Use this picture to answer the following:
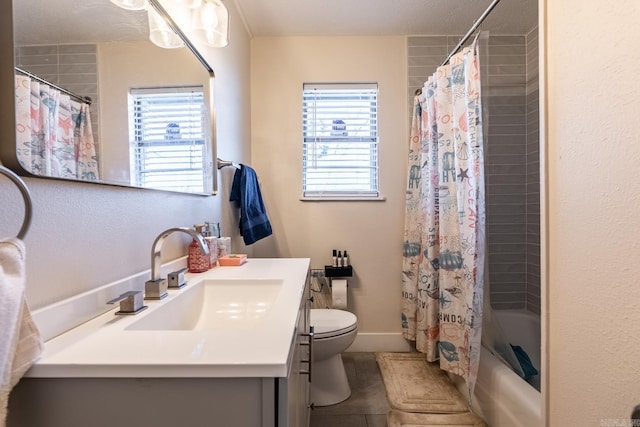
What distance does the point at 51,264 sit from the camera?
63cm

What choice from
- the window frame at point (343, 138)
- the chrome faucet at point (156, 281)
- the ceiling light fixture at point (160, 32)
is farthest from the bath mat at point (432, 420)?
the ceiling light fixture at point (160, 32)

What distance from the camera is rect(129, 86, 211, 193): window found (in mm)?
926

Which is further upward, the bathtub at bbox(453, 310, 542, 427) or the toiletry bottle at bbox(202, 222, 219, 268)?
the toiletry bottle at bbox(202, 222, 219, 268)

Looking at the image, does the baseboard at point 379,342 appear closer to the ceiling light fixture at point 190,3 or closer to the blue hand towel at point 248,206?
the blue hand towel at point 248,206

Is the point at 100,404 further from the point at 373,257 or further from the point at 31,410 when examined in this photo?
the point at 373,257

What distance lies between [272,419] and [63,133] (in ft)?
2.47

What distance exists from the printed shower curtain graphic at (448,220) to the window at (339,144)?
36 centimetres

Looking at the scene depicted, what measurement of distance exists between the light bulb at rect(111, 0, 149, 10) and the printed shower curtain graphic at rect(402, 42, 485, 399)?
4.46ft

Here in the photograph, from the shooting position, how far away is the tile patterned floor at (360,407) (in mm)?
1476

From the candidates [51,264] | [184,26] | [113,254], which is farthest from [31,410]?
[184,26]

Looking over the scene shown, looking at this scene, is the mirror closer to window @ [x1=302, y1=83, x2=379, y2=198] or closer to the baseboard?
window @ [x1=302, y1=83, x2=379, y2=198]

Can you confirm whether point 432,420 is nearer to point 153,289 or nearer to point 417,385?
point 417,385

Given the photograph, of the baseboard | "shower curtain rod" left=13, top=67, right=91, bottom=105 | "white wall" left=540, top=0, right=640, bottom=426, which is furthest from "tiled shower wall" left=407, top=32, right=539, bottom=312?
"shower curtain rod" left=13, top=67, right=91, bottom=105

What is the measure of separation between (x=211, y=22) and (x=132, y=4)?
1.34ft
